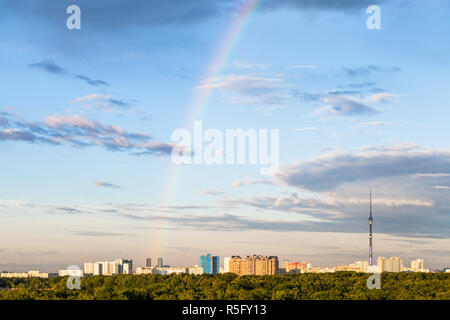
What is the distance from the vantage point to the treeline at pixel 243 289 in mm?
92750

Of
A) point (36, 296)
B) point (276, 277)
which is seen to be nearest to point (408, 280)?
point (276, 277)

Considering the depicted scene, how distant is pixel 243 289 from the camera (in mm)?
103375

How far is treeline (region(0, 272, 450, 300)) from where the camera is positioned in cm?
9275

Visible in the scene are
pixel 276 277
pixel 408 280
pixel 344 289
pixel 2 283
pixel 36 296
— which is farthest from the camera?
pixel 2 283
